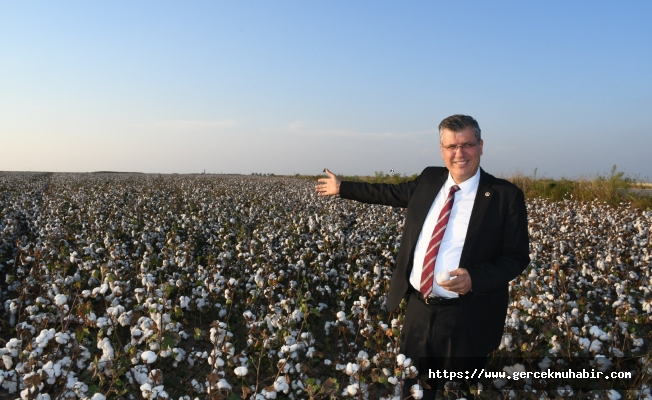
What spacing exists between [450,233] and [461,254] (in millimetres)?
157

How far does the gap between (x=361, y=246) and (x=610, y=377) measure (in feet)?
17.2

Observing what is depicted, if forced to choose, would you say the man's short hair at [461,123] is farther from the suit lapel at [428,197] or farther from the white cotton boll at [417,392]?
the white cotton boll at [417,392]

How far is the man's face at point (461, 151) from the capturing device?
283cm

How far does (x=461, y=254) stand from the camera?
2938 mm

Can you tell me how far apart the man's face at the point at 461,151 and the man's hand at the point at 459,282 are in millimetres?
680

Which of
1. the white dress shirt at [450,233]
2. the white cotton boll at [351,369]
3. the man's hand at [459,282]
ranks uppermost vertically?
the white dress shirt at [450,233]

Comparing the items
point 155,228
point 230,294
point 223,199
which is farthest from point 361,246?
point 223,199

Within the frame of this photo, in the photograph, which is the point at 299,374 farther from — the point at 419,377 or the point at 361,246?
the point at 361,246

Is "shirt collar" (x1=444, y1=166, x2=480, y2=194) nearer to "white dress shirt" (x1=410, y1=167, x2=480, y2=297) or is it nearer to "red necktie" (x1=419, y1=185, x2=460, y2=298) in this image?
"white dress shirt" (x1=410, y1=167, x2=480, y2=297)

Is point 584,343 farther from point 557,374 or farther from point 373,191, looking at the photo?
point 373,191

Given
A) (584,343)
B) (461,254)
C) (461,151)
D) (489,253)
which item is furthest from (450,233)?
(584,343)

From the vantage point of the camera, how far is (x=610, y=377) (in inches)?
163

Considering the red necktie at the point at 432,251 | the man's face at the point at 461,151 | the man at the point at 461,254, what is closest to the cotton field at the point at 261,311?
the man at the point at 461,254

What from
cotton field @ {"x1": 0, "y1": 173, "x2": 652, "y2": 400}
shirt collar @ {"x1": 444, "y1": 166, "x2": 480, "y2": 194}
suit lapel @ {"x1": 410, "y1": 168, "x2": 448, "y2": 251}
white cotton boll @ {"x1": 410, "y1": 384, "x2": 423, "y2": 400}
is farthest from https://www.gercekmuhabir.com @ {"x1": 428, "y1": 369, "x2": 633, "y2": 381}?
shirt collar @ {"x1": 444, "y1": 166, "x2": 480, "y2": 194}
